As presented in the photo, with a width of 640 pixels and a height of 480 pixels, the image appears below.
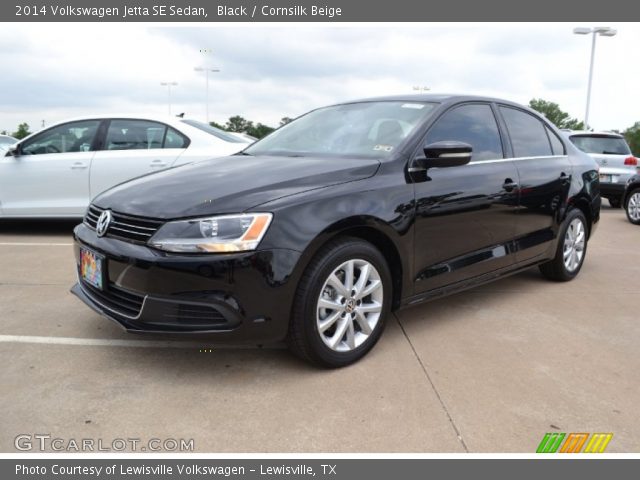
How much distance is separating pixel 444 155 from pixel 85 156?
497 centimetres

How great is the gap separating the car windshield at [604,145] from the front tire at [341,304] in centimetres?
938

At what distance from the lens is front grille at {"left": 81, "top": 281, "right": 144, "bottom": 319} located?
8.99ft

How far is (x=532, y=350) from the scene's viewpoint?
3.30 meters

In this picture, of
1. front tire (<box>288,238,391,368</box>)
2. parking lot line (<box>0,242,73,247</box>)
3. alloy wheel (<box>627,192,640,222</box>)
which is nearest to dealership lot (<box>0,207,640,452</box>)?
front tire (<box>288,238,391,368</box>)

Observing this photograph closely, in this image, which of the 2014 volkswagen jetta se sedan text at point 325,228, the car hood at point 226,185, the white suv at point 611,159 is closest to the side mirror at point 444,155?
the 2014 volkswagen jetta se sedan text at point 325,228

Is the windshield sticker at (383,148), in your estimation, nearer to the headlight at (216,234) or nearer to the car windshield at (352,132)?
the car windshield at (352,132)

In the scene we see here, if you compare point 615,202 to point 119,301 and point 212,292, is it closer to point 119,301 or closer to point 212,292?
point 212,292

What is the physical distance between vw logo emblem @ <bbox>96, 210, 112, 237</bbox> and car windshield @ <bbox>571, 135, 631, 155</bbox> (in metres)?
10.2

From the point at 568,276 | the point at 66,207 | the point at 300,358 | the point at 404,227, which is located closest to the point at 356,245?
the point at 404,227

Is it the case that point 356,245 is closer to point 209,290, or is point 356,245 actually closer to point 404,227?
point 404,227

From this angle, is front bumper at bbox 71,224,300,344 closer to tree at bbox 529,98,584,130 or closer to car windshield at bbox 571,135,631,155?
car windshield at bbox 571,135,631,155

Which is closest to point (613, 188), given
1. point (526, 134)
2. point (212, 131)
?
point (526, 134)

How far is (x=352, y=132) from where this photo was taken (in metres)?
3.63

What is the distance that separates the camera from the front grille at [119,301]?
274cm
